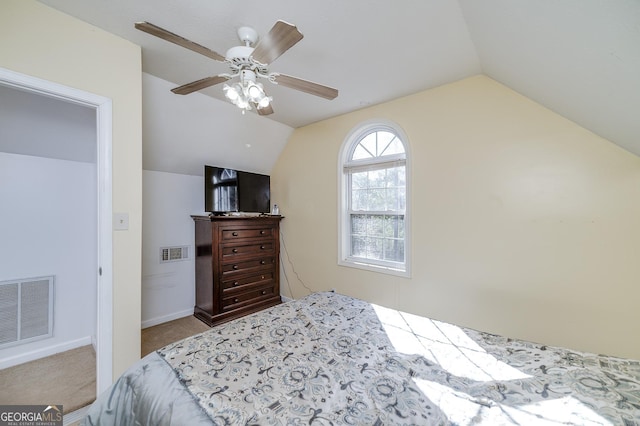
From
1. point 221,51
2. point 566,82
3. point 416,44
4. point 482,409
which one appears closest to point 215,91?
point 221,51

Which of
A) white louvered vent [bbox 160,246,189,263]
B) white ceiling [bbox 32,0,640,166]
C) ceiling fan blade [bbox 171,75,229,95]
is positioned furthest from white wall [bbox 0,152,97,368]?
ceiling fan blade [bbox 171,75,229,95]

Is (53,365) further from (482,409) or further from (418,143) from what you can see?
(418,143)

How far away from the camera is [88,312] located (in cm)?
233

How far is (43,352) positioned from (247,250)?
1.96 meters

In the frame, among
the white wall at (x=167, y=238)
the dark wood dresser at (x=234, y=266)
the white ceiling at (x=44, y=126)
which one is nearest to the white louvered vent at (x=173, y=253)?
the white wall at (x=167, y=238)

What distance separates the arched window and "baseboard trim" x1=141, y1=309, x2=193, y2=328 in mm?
2125

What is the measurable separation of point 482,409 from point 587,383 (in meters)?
0.49

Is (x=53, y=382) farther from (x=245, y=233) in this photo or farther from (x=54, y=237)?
(x=245, y=233)

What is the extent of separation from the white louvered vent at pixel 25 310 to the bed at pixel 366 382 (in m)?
1.80

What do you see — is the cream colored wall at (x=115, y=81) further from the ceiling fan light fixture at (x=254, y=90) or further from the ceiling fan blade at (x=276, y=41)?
the ceiling fan blade at (x=276, y=41)

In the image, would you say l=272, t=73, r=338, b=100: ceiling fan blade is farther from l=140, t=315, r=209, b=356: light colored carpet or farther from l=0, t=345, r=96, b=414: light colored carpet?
l=140, t=315, r=209, b=356: light colored carpet

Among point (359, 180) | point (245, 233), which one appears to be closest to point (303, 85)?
point (359, 180)

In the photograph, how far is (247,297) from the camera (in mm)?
3039

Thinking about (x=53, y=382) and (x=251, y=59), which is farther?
(x=53, y=382)
